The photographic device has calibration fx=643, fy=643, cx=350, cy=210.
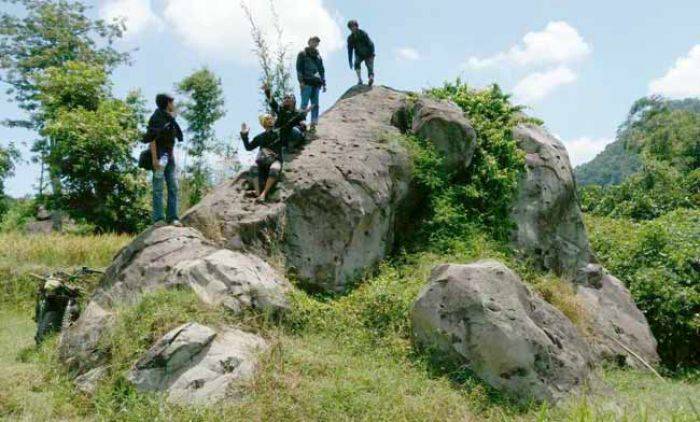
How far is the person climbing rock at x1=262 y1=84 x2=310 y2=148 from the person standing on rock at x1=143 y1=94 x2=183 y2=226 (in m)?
2.05

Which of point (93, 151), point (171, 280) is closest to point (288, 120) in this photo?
point (171, 280)

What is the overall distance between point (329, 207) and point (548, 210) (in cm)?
498

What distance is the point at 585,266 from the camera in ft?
44.1

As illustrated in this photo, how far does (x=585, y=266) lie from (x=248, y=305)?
8173 mm

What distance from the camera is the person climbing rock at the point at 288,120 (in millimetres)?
11203

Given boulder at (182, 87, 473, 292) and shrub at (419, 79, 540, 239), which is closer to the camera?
boulder at (182, 87, 473, 292)

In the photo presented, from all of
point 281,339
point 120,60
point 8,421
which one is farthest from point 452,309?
point 120,60

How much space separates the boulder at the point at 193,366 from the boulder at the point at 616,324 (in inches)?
247

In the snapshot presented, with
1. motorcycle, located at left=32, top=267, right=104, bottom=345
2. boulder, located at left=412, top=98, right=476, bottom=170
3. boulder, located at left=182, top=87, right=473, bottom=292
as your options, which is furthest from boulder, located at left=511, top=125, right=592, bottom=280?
motorcycle, located at left=32, top=267, right=104, bottom=345

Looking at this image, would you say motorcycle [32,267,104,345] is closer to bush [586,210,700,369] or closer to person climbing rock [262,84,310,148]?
person climbing rock [262,84,310,148]

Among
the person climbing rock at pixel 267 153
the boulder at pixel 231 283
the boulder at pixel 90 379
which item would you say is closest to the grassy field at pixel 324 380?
the boulder at pixel 90 379

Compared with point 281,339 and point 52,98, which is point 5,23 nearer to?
point 52,98

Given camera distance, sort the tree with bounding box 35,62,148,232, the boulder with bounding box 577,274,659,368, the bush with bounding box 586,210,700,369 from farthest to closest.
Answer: the tree with bounding box 35,62,148,232 < the bush with bounding box 586,210,700,369 < the boulder with bounding box 577,274,659,368

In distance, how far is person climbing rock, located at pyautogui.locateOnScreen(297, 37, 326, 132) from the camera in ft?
40.9
